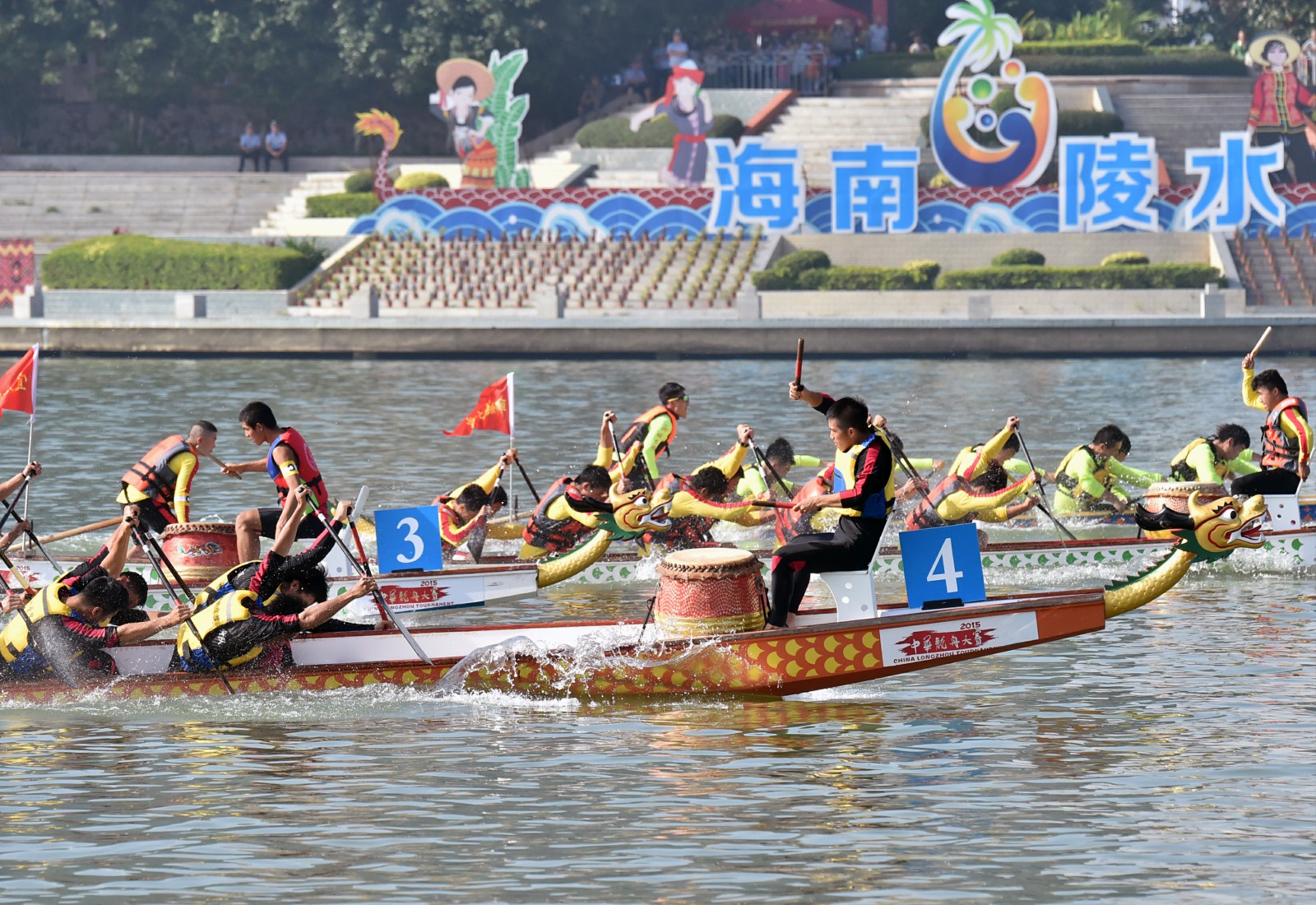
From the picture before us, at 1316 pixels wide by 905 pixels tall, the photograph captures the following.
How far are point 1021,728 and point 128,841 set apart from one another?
5.56 metres

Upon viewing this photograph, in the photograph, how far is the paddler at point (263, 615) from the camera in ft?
42.1

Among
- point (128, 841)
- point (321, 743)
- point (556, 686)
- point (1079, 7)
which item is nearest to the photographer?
point (128, 841)

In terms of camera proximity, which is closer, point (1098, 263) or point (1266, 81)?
point (1098, 263)

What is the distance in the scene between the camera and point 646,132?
60.5m

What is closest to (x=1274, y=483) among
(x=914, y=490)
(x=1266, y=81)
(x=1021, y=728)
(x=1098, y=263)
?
(x=914, y=490)

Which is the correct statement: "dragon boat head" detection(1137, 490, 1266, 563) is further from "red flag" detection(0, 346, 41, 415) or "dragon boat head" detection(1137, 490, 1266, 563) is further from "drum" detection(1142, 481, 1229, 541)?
"red flag" detection(0, 346, 41, 415)

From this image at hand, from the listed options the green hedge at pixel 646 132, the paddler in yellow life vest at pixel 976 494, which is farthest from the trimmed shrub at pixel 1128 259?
the paddler in yellow life vest at pixel 976 494

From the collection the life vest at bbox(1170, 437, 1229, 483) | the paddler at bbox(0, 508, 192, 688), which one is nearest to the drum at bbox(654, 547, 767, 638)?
the paddler at bbox(0, 508, 192, 688)

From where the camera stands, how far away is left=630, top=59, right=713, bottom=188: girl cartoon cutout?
55.0 m

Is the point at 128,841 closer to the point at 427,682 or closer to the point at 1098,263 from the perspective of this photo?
the point at 427,682

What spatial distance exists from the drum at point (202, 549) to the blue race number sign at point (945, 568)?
18.6ft

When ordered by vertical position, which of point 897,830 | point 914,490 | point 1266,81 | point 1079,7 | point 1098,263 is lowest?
point 897,830

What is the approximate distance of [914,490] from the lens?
62.7ft

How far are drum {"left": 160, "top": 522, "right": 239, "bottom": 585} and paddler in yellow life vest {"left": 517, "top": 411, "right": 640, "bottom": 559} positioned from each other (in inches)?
118
